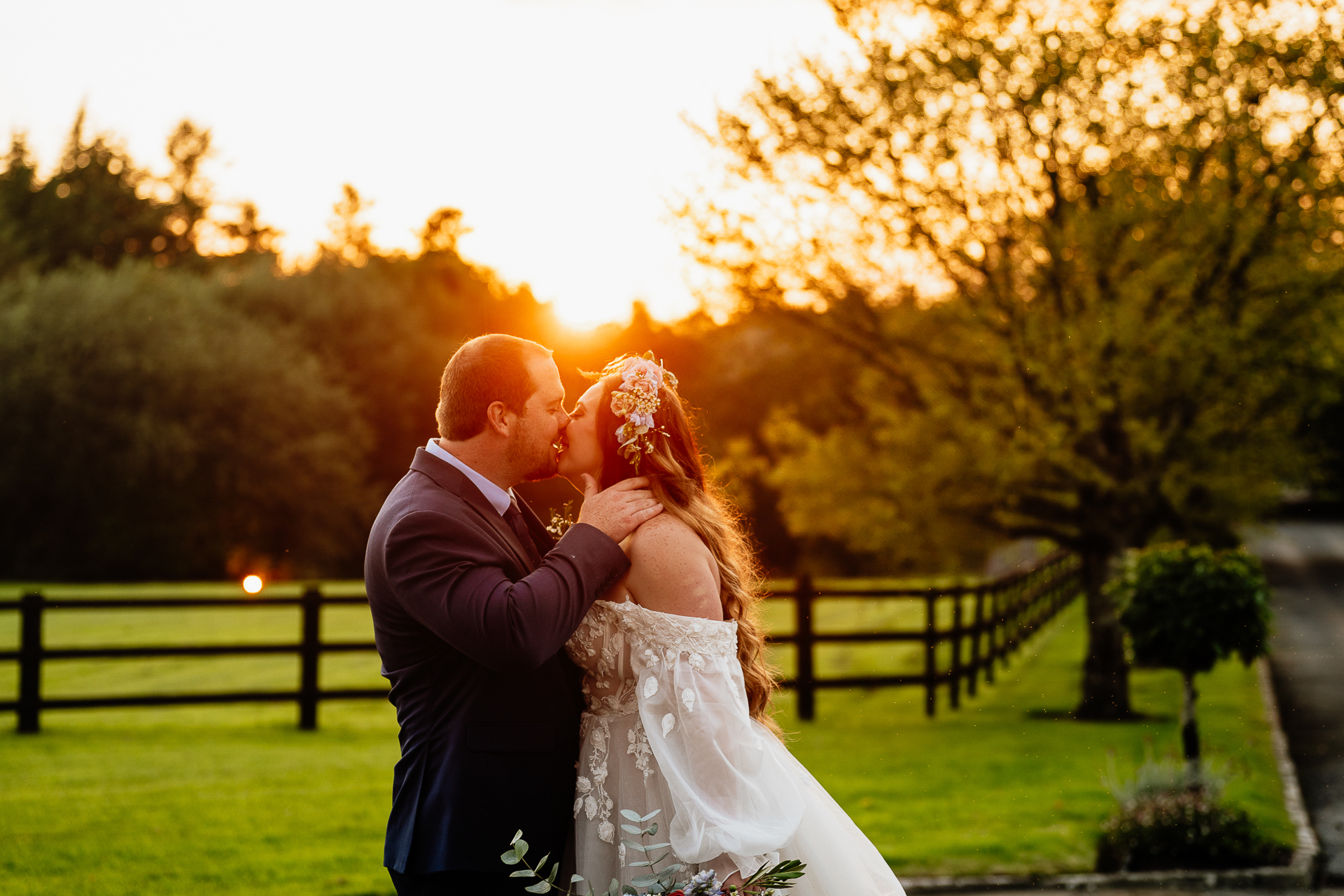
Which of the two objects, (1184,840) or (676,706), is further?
(1184,840)

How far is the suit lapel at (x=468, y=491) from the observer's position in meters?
3.10

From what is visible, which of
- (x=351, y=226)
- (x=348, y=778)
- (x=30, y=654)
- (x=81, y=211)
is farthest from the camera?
(x=351, y=226)

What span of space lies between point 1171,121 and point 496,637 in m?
11.3

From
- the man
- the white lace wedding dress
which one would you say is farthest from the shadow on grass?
the man

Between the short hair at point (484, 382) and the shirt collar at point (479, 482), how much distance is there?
0.06m

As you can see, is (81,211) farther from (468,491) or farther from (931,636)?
(468,491)

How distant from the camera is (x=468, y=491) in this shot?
3121 millimetres

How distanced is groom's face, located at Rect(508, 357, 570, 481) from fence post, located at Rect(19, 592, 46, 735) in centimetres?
851

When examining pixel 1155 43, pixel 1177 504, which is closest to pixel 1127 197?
pixel 1155 43

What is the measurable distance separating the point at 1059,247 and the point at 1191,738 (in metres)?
A: 5.61

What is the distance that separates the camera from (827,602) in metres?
29.4

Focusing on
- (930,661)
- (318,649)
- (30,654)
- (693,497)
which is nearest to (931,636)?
(930,661)

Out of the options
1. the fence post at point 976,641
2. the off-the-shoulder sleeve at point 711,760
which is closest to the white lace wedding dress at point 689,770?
the off-the-shoulder sleeve at point 711,760

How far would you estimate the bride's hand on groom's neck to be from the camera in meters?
3.06
